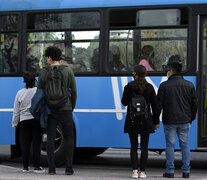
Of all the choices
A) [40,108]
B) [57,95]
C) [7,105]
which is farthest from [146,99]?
[7,105]

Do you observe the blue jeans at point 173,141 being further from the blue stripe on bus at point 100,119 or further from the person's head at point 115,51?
the person's head at point 115,51

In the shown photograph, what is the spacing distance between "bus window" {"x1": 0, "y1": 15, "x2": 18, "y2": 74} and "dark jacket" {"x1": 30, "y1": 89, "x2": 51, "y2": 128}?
7.33 ft

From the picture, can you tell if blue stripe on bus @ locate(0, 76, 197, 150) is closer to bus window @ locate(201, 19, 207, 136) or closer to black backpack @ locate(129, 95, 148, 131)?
bus window @ locate(201, 19, 207, 136)

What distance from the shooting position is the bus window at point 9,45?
1054cm

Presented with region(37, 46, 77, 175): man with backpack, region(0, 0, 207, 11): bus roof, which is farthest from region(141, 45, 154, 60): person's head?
region(37, 46, 77, 175): man with backpack

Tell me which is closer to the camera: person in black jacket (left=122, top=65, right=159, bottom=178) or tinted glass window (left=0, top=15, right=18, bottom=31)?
person in black jacket (left=122, top=65, right=159, bottom=178)

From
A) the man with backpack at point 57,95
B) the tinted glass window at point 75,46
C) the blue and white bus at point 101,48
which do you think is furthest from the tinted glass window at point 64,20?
the man with backpack at point 57,95

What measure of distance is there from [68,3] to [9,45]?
137 centimetres

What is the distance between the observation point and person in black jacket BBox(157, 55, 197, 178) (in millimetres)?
8523

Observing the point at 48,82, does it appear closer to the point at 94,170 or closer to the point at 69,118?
the point at 69,118

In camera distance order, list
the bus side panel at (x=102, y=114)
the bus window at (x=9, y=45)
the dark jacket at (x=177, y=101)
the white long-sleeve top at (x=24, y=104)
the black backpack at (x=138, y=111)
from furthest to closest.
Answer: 1. the bus window at (x=9, y=45)
2. the bus side panel at (x=102, y=114)
3. the white long-sleeve top at (x=24, y=104)
4. the dark jacket at (x=177, y=101)
5. the black backpack at (x=138, y=111)

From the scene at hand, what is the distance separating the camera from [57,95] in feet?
27.4

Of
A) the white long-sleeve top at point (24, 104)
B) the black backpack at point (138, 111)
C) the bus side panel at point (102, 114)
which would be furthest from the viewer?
the bus side panel at point (102, 114)

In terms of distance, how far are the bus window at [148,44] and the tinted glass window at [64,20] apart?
1.44 feet
